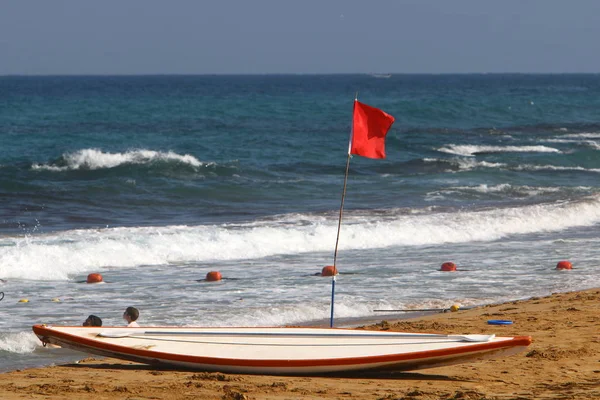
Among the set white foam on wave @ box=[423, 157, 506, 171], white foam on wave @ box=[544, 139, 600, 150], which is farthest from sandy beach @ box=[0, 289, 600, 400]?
white foam on wave @ box=[544, 139, 600, 150]

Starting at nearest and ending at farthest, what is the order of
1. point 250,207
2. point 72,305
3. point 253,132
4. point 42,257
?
point 72,305, point 42,257, point 250,207, point 253,132

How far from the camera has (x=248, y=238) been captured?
20703 millimetres

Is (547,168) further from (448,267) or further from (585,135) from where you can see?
(448,267)

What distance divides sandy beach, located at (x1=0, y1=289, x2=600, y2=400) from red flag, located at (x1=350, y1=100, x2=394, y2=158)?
2.79 meters

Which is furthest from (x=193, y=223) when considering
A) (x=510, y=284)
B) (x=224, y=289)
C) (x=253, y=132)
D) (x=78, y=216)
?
(x=253, y=132)

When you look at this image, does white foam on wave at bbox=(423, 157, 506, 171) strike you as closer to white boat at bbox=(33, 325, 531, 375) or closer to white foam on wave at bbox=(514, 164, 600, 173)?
white foam on wave at bbox=(514, 164, 600, 173)

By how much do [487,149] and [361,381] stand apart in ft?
122

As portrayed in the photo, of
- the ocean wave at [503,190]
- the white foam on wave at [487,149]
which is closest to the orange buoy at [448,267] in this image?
the ocean wave at [503,190]

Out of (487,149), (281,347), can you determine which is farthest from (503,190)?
(281,347)

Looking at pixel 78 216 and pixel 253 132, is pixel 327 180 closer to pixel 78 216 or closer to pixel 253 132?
pixel 78 216

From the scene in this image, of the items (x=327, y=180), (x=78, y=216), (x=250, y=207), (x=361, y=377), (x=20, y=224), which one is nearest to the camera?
(x=361, y=377)

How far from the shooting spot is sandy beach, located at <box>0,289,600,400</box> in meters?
8.66

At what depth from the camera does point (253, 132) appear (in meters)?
50.4

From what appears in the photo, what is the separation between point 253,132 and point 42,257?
108 ft
